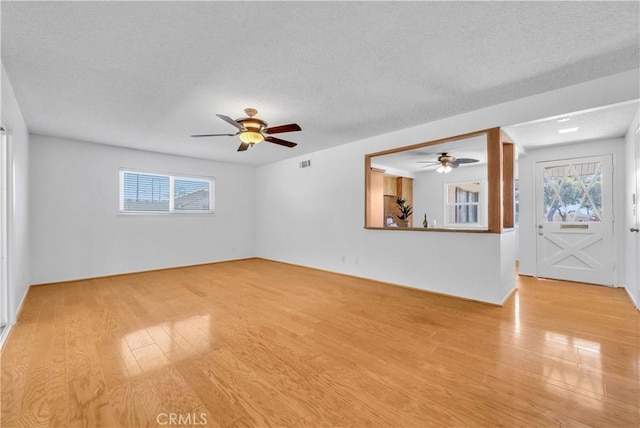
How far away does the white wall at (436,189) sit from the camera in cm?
684

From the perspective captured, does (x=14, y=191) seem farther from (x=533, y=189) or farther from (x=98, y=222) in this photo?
(x=533, y=189)

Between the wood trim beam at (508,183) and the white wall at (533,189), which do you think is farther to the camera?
the white wall at (533,189)

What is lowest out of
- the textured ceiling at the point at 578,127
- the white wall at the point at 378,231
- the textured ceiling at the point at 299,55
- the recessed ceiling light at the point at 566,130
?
the white wall at the point at 378,231

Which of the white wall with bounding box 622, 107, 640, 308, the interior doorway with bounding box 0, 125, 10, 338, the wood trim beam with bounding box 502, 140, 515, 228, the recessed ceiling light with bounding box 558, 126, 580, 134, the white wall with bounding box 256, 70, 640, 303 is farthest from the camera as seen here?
the wood trim beam with bounding box 502, 140, 515, 228

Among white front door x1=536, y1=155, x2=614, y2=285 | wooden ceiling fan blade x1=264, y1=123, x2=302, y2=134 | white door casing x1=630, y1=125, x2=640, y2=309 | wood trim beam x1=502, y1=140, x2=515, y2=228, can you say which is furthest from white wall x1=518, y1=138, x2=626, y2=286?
wooden ceiling fan blade x1=264, y1=123, x2=302, y2=134

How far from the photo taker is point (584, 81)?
2730 mm

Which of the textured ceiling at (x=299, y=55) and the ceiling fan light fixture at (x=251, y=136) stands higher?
the textured ceiling at (x=299, y=55)

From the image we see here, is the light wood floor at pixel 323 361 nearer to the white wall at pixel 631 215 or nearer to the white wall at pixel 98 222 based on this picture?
the white wall at pixel 631 215

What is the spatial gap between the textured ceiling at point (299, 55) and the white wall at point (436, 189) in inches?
157

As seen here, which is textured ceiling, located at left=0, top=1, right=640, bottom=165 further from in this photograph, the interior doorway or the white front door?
the white front door

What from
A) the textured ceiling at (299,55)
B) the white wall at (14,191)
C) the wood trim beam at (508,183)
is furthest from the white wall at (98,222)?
the wood trim beam at (508,183)

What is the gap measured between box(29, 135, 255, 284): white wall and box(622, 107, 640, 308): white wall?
718 centimetres

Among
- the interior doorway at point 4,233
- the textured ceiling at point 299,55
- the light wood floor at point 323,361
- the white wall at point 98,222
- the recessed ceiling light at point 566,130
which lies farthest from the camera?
the white wall at point 98,222

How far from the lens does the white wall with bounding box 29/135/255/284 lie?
176 inches
